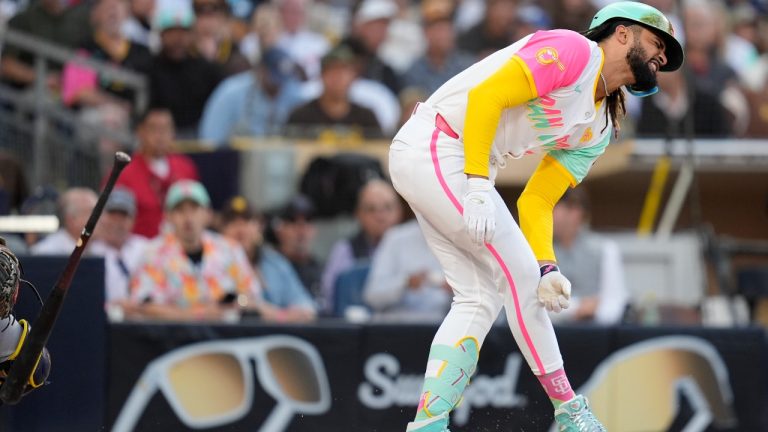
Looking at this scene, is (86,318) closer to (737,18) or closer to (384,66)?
(384,66)

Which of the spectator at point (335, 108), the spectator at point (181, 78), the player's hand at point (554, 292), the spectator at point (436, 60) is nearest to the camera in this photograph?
the player's hand at point (554, 292)

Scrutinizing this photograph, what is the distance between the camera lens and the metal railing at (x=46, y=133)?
10.1 m

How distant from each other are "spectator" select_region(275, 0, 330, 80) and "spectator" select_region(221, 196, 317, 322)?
333cm

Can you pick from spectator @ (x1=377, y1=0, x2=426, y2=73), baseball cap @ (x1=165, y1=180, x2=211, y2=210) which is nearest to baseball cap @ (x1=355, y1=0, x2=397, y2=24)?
spectator @ (x1=377, y1=0, x2=426, y2=73)

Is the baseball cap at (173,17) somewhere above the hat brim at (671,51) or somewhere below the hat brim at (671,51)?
above

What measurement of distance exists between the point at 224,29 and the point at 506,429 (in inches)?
259

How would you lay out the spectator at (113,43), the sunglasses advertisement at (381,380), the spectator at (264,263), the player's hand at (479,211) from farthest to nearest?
1. the spectator at (113,43)
2. the spectator at (264,263)
3. the sunglasses advertisement at (381,380)
4. the player's hand at (479,211)

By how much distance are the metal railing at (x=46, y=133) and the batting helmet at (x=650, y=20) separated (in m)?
5.61

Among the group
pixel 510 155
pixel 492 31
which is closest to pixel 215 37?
pixel 492 31

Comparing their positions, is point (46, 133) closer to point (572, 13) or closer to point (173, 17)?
point (173, 17)

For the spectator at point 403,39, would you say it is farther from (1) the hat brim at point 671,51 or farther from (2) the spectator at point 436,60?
(1) the hat brim at point 671,51

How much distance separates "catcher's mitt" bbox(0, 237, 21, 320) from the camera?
207 inches

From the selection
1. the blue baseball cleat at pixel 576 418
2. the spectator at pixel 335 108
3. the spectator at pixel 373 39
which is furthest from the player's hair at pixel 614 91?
the spectator at pixel 373 39

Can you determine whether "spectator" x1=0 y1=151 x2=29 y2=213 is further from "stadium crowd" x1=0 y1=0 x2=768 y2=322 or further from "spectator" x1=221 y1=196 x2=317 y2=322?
"spectator" x1=221 y1=196 x2=317 y2=322
